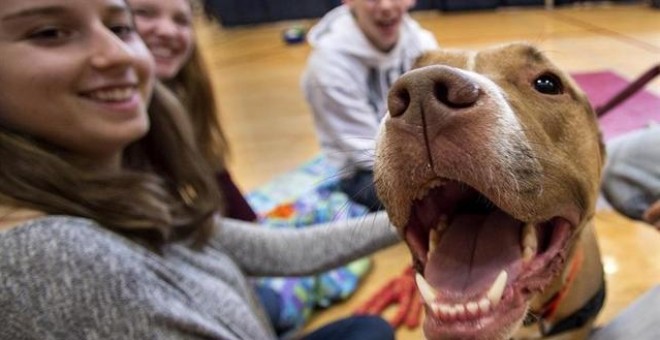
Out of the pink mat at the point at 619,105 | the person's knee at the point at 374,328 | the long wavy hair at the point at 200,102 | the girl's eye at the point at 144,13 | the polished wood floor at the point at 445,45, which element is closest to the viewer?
the person's knee at the point at 374,328

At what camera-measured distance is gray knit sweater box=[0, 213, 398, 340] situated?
42.7 inches

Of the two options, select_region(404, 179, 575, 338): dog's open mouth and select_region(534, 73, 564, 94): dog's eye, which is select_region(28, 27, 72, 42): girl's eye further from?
select_region(534, 73, 564, 94): dog's eye

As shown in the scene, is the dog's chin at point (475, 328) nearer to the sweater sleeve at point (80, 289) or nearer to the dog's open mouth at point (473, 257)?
the dog's open mouth at point (473, 257)

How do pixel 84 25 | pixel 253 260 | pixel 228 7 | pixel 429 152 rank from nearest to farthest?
pixel 429 152 → pixel 84 25 → pixel 253 260 → pixel 228 7

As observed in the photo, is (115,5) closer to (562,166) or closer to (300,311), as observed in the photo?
(562,166)

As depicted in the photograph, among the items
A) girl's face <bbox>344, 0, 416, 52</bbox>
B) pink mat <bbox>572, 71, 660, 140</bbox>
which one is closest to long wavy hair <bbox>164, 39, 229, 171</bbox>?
girl's face <bbox>344, 0, 416, 52</bbox>

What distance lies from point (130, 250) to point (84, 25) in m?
0.52

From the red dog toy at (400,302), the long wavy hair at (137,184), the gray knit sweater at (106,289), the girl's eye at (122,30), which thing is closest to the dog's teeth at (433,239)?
the gray knit sweater at (106,289)

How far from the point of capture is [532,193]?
1.16 m

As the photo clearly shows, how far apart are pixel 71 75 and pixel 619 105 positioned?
2.66 m

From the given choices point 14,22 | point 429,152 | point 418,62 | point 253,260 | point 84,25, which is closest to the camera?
point 429,152

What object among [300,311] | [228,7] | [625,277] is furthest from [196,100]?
[228,7]

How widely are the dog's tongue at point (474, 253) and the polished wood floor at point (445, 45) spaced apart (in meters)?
0.66

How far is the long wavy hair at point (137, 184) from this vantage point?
126cm
